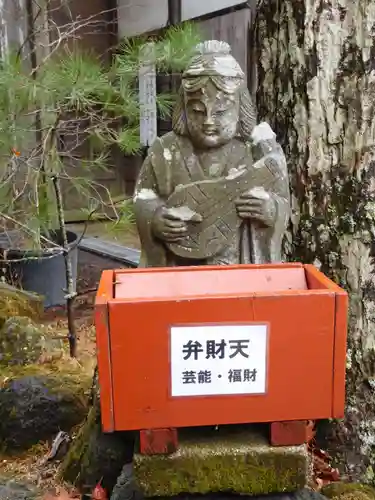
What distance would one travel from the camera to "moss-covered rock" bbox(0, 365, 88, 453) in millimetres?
2324

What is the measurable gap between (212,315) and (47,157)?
2333mm

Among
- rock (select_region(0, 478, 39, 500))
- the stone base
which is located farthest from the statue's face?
rock (select_region(0, 478, 39, 500))

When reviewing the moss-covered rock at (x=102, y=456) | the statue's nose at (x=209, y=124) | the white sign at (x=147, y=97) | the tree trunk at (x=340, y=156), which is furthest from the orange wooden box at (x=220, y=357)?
the white sign at (x=147, y=97)

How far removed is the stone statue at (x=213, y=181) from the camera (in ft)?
5.41

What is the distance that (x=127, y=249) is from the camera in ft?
18.7

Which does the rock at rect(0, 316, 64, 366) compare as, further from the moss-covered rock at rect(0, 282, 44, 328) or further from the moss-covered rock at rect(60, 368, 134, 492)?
the moss-covered rock at rect(60, 368, 134, 492)

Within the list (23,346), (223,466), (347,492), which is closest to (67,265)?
(23,346)

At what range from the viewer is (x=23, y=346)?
3039mm

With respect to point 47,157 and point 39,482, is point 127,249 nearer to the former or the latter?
point 47,157

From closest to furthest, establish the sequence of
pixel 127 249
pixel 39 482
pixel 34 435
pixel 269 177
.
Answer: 1. pixel 269 177
2. pixel 39 482
3. pixel 34 435
4. pixel 127 249

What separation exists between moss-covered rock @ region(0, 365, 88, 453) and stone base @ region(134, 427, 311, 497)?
112 centimetres

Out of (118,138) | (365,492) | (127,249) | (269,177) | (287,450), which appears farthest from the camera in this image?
(127,249)

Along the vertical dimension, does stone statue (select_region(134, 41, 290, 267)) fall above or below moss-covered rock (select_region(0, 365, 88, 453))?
above

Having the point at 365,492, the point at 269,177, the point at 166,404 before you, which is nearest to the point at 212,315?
the point at 166,404
